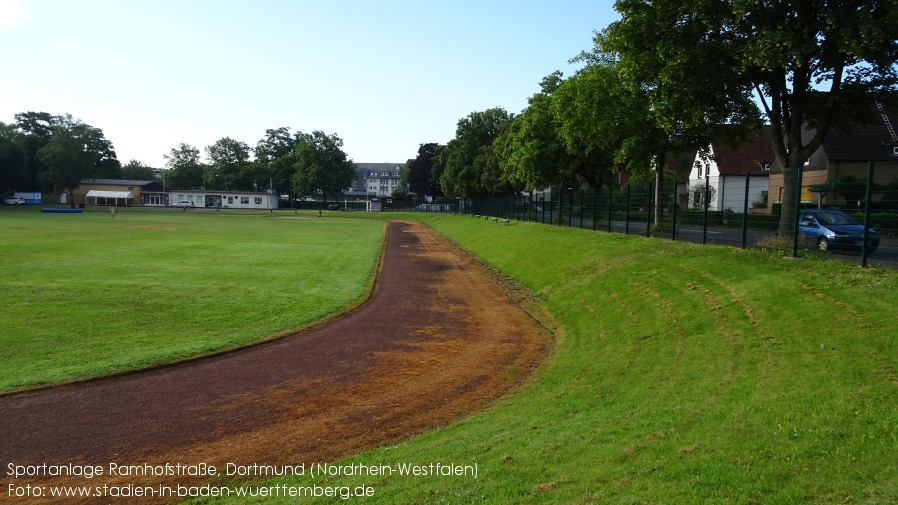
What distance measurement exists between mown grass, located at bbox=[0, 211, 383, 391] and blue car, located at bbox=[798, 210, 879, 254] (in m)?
13.3

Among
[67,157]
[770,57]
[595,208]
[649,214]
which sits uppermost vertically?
[67,157]

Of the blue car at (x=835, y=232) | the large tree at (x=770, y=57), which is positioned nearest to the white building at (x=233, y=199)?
the large tree at (x=770, y=57)

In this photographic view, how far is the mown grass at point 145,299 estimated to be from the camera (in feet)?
38.8

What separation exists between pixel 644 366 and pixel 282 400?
6151mm

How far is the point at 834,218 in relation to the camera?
16172 mm

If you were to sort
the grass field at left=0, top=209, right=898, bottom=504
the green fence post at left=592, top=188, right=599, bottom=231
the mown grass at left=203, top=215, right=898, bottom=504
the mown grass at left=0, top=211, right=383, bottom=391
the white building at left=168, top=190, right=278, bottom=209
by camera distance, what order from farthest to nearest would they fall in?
the white building at left=168, top=190, right=278, bottom=209
the green fence post at left=592, top=188, right=599, bottom=231
the mown grass at left=0, top=211, right=383, bottom=391
the grass field at left=0, top=209, right=898, bottom=504
the mown grass at left=203, top=215, right=898, bottom=504

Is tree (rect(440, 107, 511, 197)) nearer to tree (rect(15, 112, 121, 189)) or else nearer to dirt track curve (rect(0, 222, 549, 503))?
dirt track curve (rect(0, 222, 549, 503))

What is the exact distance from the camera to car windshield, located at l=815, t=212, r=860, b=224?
15.7 metres

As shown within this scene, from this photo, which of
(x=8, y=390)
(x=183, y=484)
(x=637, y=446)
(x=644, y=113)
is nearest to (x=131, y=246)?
(x=8, y=390)

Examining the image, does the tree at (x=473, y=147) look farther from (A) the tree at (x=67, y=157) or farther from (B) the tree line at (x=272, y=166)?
(A) the tree at (x=67, y=157)

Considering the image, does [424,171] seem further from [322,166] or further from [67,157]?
→ [67,157]

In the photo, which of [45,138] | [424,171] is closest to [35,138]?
[45,138]

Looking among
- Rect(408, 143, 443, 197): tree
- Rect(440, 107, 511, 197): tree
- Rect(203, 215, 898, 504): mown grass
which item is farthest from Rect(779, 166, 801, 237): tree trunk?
Rect(408, 143, 443, 197): tree

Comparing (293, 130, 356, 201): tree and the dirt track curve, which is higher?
(293, 130, 356, 201): tree
